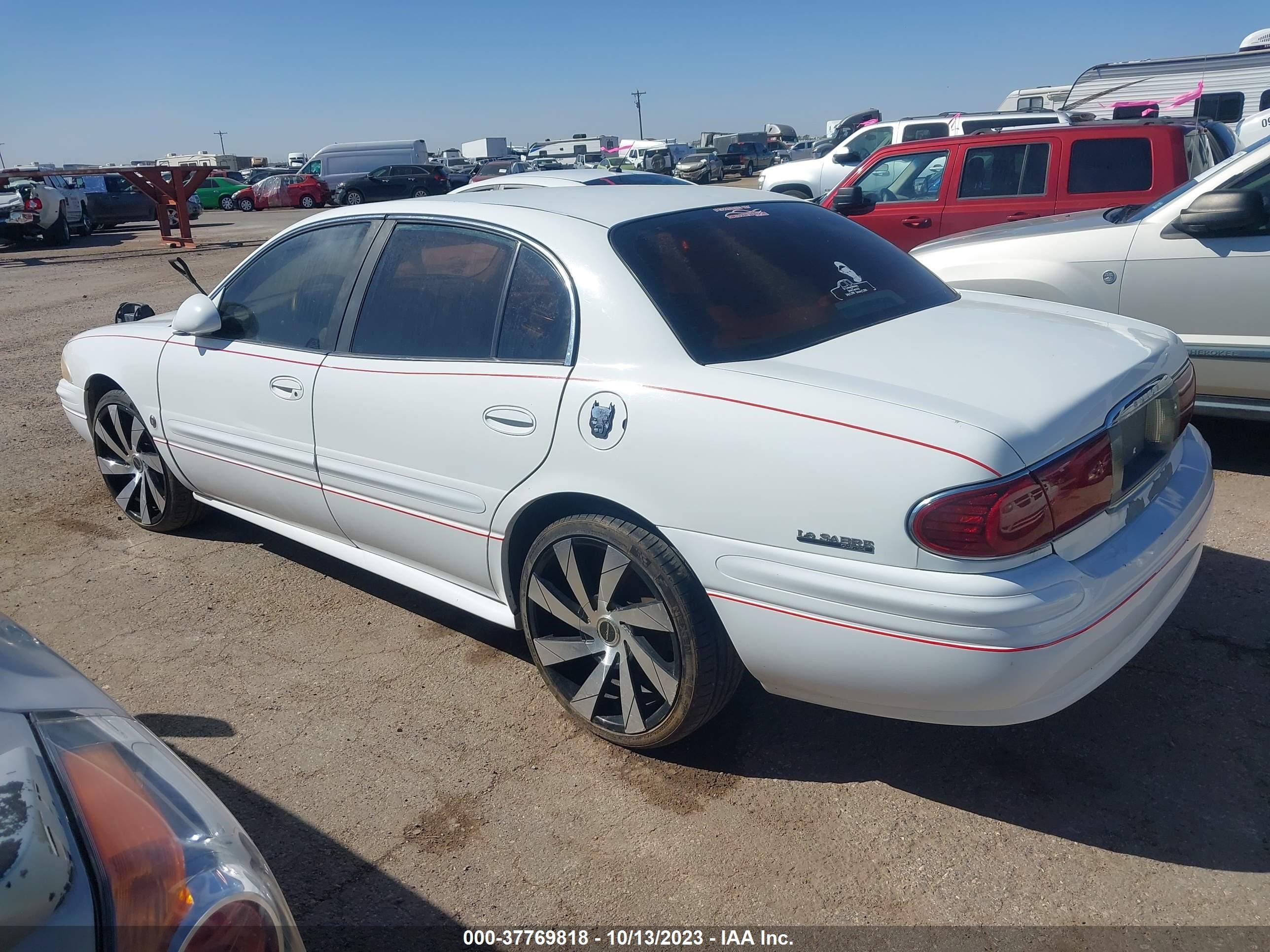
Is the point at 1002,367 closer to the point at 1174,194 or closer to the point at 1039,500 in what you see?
the point at 1039,500

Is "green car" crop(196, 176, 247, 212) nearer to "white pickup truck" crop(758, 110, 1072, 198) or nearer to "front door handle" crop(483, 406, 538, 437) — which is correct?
"white pickup truck" crop(758, 110, 1072, 198)

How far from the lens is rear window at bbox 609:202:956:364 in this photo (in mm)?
2840

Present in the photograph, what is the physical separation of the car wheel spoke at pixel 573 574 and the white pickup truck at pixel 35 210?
1988 centimetres

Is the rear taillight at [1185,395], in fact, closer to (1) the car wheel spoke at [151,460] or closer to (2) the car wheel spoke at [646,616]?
(2) the car wheel spoke at [646,616]

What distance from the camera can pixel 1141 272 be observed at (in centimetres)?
493

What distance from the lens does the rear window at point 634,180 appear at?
13.1ft

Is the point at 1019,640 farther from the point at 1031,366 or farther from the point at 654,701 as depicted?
the point at 654,701

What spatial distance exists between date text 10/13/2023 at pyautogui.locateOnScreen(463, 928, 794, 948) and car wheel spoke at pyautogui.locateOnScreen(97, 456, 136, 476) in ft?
11.4

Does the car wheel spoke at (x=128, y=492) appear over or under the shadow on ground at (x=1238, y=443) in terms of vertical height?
over

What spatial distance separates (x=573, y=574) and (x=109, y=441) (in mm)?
3157

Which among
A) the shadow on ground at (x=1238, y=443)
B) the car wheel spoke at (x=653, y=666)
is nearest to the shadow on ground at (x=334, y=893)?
the car wheel spoke at (x=653, y=666)

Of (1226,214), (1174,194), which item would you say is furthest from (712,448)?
(1174,194)

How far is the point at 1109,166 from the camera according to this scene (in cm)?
732

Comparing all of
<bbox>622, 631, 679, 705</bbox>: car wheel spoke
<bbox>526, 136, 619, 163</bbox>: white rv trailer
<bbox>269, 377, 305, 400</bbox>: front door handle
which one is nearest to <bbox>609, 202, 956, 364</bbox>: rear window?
<bbox>622, 631, 679, 705</bbox>: car wheel spoke
